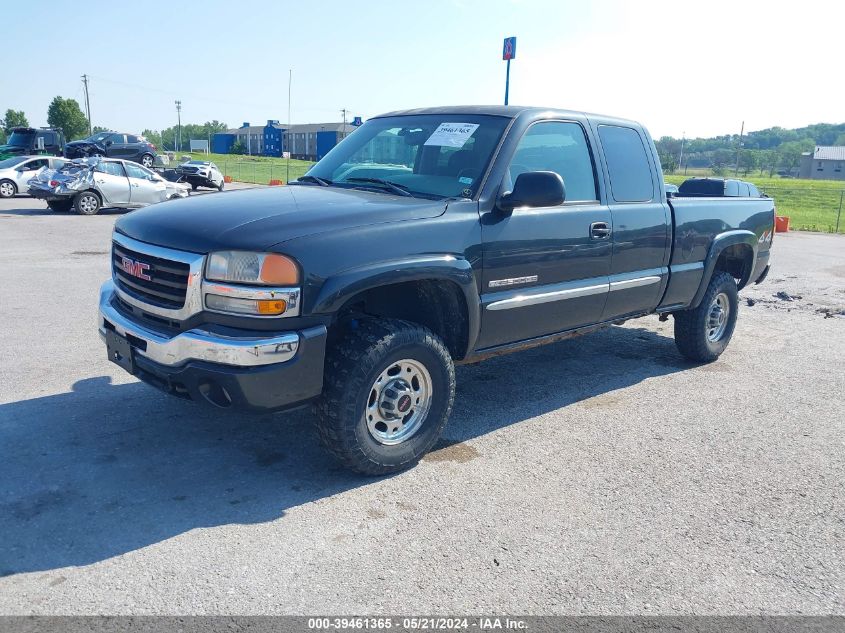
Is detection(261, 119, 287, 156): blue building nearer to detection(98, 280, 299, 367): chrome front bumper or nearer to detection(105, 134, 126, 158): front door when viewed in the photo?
detection(105, 134, 126, 158): front door

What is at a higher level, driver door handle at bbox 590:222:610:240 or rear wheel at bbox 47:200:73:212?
driver door handle at bbox 590:222:610:240

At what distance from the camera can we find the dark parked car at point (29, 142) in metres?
33.3

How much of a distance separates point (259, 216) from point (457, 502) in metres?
1.78

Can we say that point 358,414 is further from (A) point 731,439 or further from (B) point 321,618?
(A) point 731,439

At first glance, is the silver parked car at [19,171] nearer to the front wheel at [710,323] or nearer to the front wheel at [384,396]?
the front wheel at [710,323]

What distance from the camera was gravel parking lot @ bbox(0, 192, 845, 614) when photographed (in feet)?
9.76

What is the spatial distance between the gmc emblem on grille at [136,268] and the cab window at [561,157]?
2.16 metres

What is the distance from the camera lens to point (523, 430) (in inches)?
188

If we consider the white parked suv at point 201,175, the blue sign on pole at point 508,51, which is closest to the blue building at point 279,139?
the white parked suv at point 201,175

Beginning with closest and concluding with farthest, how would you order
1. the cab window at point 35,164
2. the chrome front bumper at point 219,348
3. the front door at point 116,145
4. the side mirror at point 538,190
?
the chrome front bumper at point 219,348
the side mirror at point 538,190
the cab window at point 35,164
the front door at point 116,145

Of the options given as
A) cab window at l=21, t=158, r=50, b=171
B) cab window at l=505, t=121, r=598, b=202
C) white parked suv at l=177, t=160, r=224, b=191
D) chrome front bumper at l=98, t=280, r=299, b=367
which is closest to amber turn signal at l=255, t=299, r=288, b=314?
chrome front bumper at l=98, t=280, r=299, b=367

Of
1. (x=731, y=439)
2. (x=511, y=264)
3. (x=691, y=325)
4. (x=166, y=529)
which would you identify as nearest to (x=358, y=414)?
(x=166, y=529)

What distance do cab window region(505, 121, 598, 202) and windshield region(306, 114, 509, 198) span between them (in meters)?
0.21

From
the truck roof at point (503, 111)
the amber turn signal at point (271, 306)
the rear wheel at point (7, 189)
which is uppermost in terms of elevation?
the truck roof at point (503, 111)
